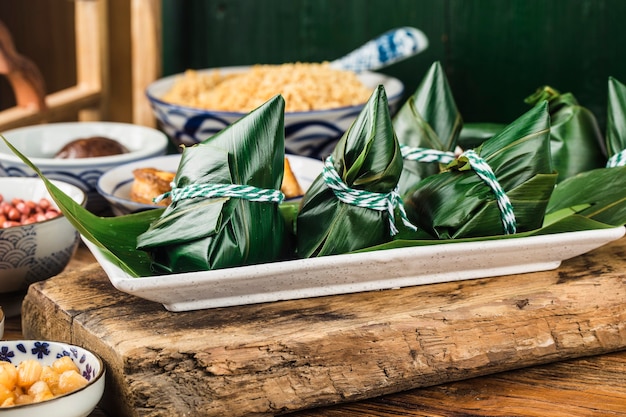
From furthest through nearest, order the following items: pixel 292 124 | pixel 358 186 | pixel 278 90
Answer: pixel 278 90 < pixel 292 124 < pixel 358 186

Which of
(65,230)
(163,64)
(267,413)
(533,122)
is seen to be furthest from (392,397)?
(163,64)

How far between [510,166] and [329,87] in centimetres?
87

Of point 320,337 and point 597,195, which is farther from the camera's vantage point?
point 597,195

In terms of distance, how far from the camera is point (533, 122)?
135 cm

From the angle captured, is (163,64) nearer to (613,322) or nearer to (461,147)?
(461,147)

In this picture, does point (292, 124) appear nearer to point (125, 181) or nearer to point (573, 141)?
point (125, 181)

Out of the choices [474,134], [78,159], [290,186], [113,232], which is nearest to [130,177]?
[78,159]

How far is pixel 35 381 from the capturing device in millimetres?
1057

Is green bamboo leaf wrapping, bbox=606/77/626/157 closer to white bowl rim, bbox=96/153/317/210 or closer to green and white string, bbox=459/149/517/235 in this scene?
green and white string, bbox=459/149/517/235

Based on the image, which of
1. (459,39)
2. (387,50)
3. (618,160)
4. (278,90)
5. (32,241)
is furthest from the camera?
(459,39)

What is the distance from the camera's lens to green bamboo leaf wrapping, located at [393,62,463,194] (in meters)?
1.51

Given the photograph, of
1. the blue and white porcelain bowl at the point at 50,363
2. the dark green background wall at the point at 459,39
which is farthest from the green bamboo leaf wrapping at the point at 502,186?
the dark green background wall at the point at 459,39

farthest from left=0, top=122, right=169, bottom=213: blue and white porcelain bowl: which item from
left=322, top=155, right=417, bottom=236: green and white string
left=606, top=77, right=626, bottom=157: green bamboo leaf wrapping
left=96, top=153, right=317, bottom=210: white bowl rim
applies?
left=606, top=77, right=626, bottom=157: green bamboo leaf wrapping

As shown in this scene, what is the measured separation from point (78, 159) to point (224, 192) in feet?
2.26
